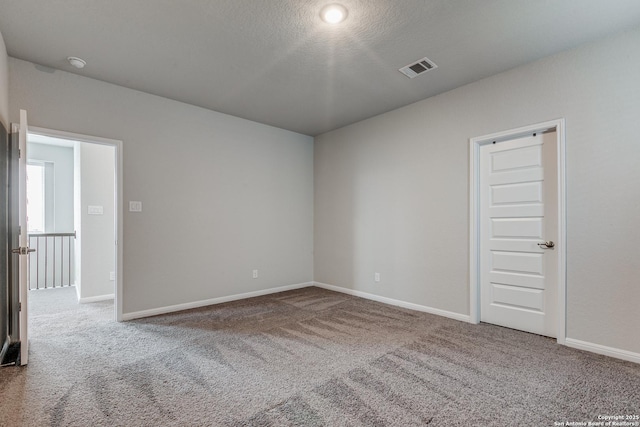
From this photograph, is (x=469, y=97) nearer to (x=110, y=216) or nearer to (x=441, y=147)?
(x=441, y=147)

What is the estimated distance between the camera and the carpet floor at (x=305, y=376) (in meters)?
1.85

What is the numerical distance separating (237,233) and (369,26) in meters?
3.29

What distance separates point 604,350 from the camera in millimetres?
2635

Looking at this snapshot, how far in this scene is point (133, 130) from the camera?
3691 millimetres

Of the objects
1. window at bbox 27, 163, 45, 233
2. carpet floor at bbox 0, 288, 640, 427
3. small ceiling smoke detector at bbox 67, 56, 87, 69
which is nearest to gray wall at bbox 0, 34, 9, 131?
small ceiling smoke detector at bbox 67, 56, 87, 69

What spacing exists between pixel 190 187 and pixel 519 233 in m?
4.09

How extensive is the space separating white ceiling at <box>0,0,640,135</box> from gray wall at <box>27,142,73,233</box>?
13.3ft

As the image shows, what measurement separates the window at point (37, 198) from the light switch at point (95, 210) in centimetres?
254

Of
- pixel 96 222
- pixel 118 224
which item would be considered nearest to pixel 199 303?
pixel 118 224

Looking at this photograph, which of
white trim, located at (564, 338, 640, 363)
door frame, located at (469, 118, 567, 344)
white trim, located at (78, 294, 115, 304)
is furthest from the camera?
white trim, located at (78, 294, 115, 304)

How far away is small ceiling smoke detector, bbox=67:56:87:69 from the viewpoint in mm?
2962

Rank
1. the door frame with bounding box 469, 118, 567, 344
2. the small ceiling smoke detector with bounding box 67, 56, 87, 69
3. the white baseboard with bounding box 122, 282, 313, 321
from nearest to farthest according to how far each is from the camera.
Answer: the door frame with bounding box 469, 118, 567, 344, the small ceiling smoke detector with bounding box 67, 56, 87, 69, the white baseboard with bounding box 122, 282, 313, 321

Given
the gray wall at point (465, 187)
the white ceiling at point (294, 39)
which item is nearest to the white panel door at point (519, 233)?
the gray wall at point (465, 187)

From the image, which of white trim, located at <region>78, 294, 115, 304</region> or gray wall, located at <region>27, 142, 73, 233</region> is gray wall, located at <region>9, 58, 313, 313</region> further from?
gray wall, located at <region>27, 142, 73, 233</region>
